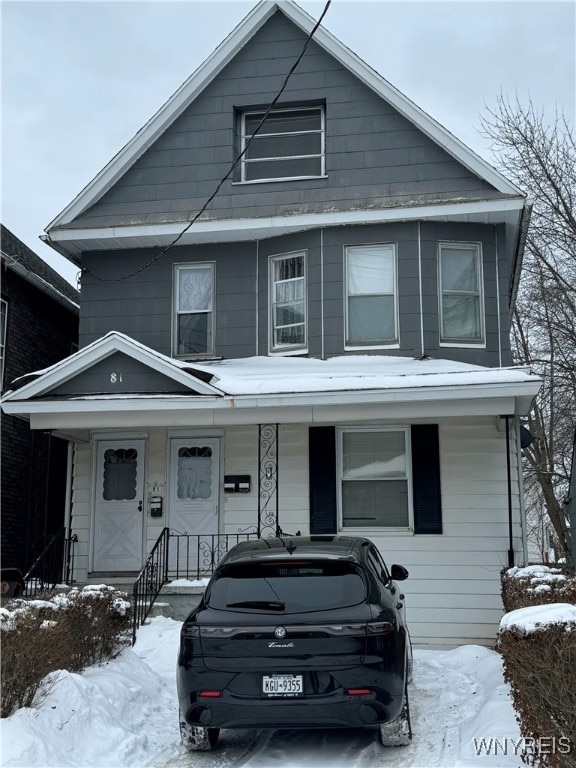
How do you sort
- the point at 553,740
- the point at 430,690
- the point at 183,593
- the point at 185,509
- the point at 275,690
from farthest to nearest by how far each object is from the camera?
the point at 185,509
the point at 183,593
the point at 430,690
the point at 275,690
the point at 553,740

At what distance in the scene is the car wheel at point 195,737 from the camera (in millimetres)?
6953

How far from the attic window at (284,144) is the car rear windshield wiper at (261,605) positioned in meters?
9.80

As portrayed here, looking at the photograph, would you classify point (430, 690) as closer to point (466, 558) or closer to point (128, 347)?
point (466, 558)

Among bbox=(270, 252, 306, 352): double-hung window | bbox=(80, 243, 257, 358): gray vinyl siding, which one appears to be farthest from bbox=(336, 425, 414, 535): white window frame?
bbox=(80, 243, 257, 358): gray vinyl siding

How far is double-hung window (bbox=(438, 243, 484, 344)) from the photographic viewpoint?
46.6ft

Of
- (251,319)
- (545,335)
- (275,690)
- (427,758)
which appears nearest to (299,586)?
(275,690)

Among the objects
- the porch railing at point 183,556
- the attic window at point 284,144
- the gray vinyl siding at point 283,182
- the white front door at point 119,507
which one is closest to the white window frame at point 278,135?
the attic window at point 284,144

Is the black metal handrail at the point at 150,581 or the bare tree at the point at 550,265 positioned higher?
the bare tree at the point at 550,265

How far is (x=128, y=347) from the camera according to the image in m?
13.4

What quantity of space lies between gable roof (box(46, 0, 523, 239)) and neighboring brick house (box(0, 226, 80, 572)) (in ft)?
5.95

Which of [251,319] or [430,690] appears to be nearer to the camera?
[430,690]

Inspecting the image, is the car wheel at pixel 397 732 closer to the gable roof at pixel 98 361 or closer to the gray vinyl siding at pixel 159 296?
the gable roof at pixel 98 361

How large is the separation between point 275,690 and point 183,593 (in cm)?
635

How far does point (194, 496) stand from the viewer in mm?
14383
